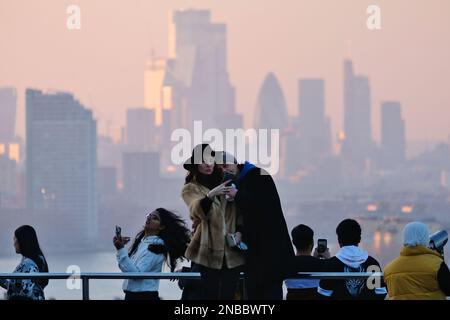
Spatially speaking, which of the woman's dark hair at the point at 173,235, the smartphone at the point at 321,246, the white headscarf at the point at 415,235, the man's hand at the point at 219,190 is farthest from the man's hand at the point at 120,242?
the white headscarf at the point at 415,235

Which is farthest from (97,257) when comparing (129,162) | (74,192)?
(129,162)

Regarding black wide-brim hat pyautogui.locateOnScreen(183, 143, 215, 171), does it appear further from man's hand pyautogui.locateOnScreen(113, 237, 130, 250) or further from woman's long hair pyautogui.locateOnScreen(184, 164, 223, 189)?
man's hand pyautogui.locateOnScreen(113, 237, 130, 250)

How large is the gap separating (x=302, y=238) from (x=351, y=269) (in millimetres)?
340

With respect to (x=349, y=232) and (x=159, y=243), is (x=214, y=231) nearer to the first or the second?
(x=349, y=232)

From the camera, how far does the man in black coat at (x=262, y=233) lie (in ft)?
20.2

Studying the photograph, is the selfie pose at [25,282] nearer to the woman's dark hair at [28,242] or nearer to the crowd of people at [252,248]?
the woman's dark hair at [28,242]

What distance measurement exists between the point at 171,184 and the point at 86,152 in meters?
11.5

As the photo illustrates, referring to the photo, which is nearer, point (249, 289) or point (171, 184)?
point (249, 289)

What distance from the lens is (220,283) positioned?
20.6 feet

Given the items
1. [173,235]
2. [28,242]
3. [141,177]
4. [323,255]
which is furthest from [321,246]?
[141,177]

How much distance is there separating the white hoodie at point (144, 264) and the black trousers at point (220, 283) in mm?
798
